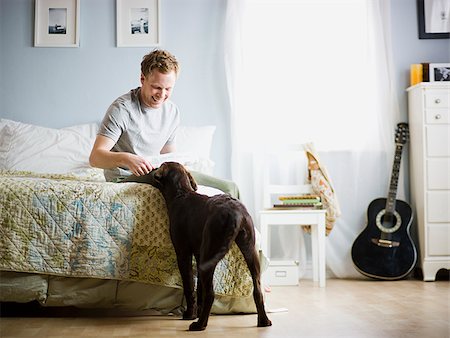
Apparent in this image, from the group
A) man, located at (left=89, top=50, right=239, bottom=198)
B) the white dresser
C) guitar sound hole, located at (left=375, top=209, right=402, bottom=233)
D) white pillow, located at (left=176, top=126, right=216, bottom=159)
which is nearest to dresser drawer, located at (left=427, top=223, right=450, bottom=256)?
the white dresser

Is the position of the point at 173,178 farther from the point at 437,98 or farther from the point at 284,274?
the point at 437,98

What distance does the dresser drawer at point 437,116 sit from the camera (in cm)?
389

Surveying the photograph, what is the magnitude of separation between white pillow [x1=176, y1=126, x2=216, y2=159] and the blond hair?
1.28 m

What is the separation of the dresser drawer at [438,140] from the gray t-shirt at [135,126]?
5.77ft

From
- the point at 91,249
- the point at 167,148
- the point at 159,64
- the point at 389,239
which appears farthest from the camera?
the point at 389,239

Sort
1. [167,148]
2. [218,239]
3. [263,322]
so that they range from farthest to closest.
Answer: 1. [167,148]
2. [263,322]
3. [218,239]

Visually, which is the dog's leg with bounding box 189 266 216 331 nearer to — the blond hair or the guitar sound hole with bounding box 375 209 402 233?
the blond hair

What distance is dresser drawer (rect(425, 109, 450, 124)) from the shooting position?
389 centimetres

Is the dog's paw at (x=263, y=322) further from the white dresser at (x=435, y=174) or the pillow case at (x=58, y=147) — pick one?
the white dresser at (x=435, y=174)

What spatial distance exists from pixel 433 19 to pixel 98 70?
7.25 ft

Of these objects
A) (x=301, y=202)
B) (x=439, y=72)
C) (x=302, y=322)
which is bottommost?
(x=302, y=322)

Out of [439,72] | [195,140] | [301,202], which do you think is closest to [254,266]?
[301,202]

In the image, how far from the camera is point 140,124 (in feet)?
8.98

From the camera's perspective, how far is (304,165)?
4.25 meters
